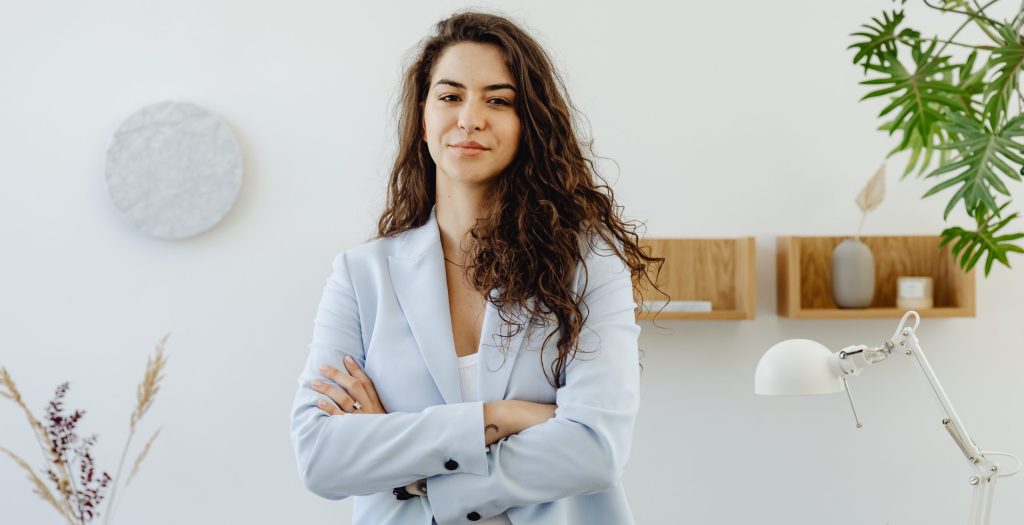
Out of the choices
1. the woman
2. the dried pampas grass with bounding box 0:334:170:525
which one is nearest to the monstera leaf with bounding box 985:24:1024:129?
the woman

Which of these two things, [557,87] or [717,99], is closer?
[557,87]

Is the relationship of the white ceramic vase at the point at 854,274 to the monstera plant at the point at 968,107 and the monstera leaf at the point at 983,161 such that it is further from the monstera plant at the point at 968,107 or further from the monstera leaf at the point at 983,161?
the monstera leaf at the point at 983,161

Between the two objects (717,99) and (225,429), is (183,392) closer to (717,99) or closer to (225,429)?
(225,429)

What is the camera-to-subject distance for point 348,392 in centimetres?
165

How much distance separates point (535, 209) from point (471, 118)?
0.20 meters

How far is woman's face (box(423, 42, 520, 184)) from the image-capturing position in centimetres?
166

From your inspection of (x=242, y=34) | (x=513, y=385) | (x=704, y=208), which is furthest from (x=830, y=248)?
(x=242, y=34)

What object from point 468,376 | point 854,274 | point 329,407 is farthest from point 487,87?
point 854,274

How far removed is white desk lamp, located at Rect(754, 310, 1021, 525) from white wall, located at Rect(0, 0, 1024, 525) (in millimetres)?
1064

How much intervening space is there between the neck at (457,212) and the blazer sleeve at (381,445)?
320mm

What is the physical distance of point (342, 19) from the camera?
304 cm

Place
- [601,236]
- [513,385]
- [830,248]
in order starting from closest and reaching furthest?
1. [513,385]
2. [601,236]
3. [830,248]

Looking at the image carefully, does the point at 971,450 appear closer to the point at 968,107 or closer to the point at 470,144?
the point at 968,107

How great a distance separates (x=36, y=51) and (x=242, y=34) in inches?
25.0
